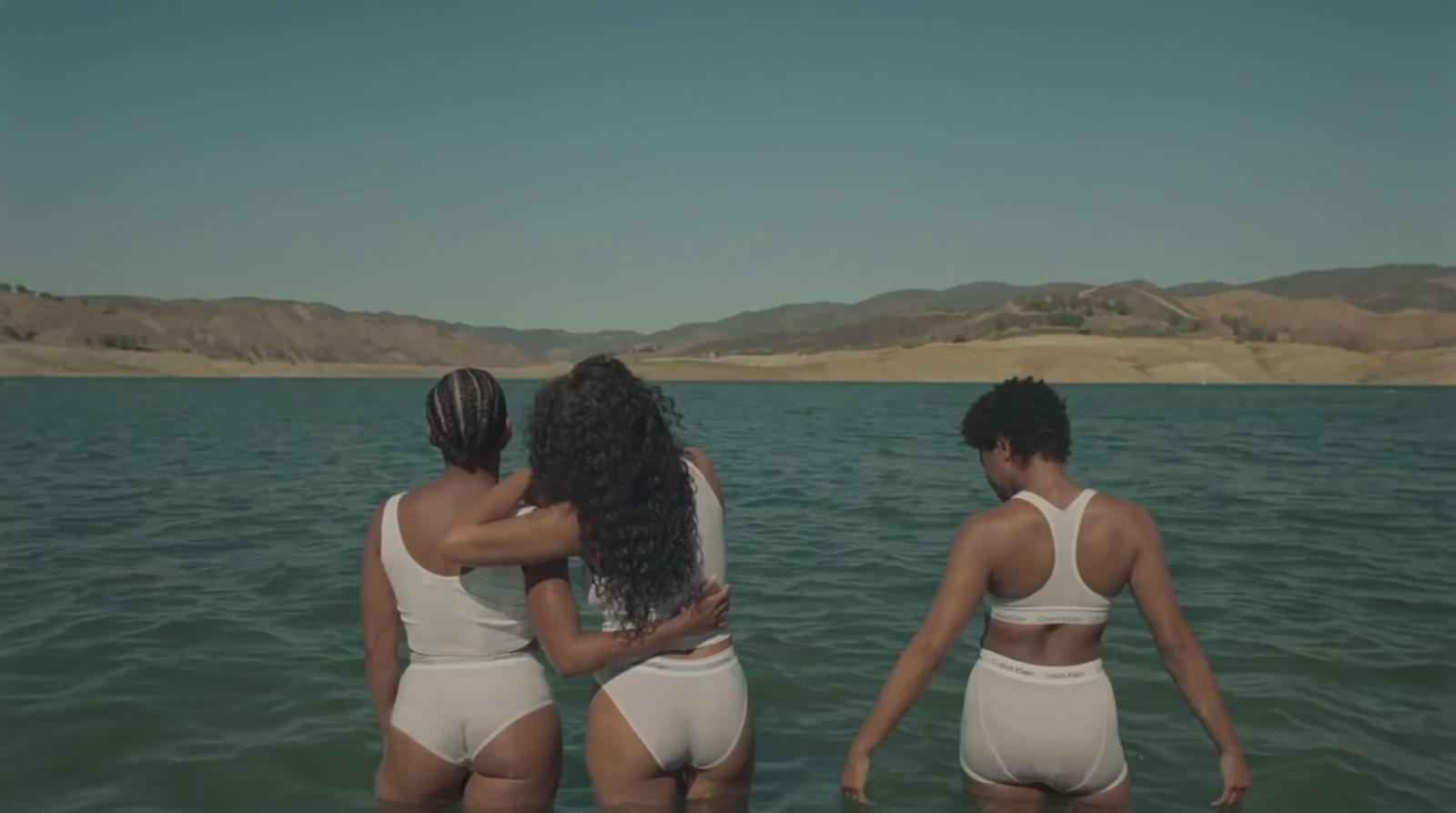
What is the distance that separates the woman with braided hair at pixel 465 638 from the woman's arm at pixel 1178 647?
1.62 meters

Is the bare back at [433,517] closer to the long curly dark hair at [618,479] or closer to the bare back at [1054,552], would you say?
the long curly dark hair at [618,479]

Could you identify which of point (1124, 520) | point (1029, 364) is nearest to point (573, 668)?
point (1124, 520)

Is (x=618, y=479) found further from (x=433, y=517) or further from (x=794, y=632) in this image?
(x=794, y=632)

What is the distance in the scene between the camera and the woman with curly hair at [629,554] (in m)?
3.93

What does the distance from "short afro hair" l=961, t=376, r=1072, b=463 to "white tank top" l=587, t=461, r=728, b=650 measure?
105 centimetres

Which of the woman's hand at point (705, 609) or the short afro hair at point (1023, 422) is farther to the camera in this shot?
the short afro hair at point (1023, 422)

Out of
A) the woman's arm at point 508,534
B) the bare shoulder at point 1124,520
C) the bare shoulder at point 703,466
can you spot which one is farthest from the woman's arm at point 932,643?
the woman's arm at point 508,534

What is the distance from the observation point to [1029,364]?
120 m

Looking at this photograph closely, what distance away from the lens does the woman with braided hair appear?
4.21m

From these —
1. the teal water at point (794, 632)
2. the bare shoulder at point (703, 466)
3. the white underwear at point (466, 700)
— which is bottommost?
the teal water at point (794, 632)

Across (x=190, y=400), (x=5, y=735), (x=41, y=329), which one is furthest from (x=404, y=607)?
(x=41, y=329)

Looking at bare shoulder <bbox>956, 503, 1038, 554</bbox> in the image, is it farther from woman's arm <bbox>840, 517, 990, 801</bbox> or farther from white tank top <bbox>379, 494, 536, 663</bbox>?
white tank top <bbox>379, 494, 536, 663</bbox>

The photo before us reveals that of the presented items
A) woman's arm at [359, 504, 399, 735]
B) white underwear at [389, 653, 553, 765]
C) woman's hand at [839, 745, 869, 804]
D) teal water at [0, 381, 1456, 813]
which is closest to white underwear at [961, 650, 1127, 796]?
woman's hand at [839, 745, 869, 804]

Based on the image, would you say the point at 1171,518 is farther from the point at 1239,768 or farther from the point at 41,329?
the point at 41,329
